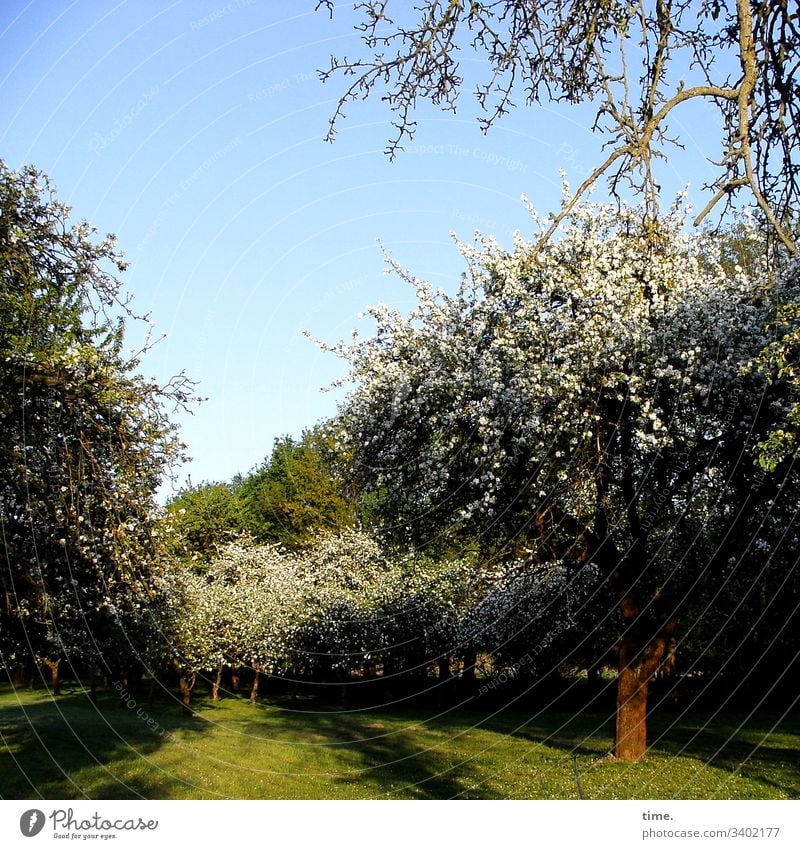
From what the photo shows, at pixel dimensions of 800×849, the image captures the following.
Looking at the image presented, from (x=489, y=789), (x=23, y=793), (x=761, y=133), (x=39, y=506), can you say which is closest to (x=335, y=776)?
(x=489, y=789)

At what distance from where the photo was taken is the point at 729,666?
27250 mm

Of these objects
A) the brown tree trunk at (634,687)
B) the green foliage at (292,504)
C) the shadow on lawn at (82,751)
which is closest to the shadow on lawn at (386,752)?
the brown tree trunk at (634,687)

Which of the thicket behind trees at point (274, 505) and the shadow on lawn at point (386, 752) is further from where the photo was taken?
the thicket behind trees at point (274, 505)

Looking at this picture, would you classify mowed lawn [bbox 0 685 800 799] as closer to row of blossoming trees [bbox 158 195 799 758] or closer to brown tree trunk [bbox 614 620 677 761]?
brown tree trunk [bbox 614 620 677 761]

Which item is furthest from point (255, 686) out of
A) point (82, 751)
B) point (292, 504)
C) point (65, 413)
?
point (65, 413)

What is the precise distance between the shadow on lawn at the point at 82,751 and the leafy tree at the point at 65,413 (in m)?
6.32

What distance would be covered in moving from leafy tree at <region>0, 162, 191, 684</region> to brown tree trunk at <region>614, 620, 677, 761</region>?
30.7 feet

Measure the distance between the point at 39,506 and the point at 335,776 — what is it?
29.0 feet

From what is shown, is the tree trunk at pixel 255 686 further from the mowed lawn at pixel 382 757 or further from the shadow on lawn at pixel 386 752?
the mowed lawn at pixel 382 757

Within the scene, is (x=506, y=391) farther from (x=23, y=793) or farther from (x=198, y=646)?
(x=198, y=646)
